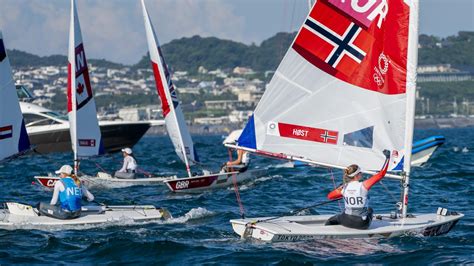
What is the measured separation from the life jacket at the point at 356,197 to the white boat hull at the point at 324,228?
308 millimetres

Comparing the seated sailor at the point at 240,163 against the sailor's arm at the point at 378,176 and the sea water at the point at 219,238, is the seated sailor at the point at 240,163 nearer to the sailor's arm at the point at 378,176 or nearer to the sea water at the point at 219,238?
the sea water at the point at 219,238

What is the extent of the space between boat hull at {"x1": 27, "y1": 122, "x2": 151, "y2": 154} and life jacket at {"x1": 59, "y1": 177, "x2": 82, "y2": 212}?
27.0 meters

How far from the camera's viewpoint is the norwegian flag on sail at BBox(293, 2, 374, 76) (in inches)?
657

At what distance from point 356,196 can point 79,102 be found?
14263mm

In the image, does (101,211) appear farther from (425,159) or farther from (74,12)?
(425,159)

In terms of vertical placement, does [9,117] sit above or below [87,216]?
above

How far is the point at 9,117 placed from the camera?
63.6ft

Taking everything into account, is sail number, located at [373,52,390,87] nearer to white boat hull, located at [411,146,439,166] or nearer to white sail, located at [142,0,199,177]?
white sail, located at [142,0,199,177]

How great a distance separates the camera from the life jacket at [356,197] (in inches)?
616

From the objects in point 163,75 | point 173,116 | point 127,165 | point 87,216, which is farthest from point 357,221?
point 127,165

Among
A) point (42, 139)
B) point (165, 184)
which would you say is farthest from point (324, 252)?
point (42, 139)

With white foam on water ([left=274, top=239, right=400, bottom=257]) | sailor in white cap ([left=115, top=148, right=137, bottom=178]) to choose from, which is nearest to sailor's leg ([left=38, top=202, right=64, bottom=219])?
white foam on water ([left=274, top=239, right=400, bottom=257])

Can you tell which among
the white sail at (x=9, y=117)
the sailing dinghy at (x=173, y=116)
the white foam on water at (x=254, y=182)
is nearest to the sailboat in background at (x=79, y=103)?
the sailing dinghy at (x=173, y=116)

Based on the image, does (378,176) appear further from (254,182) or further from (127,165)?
(127,165)
